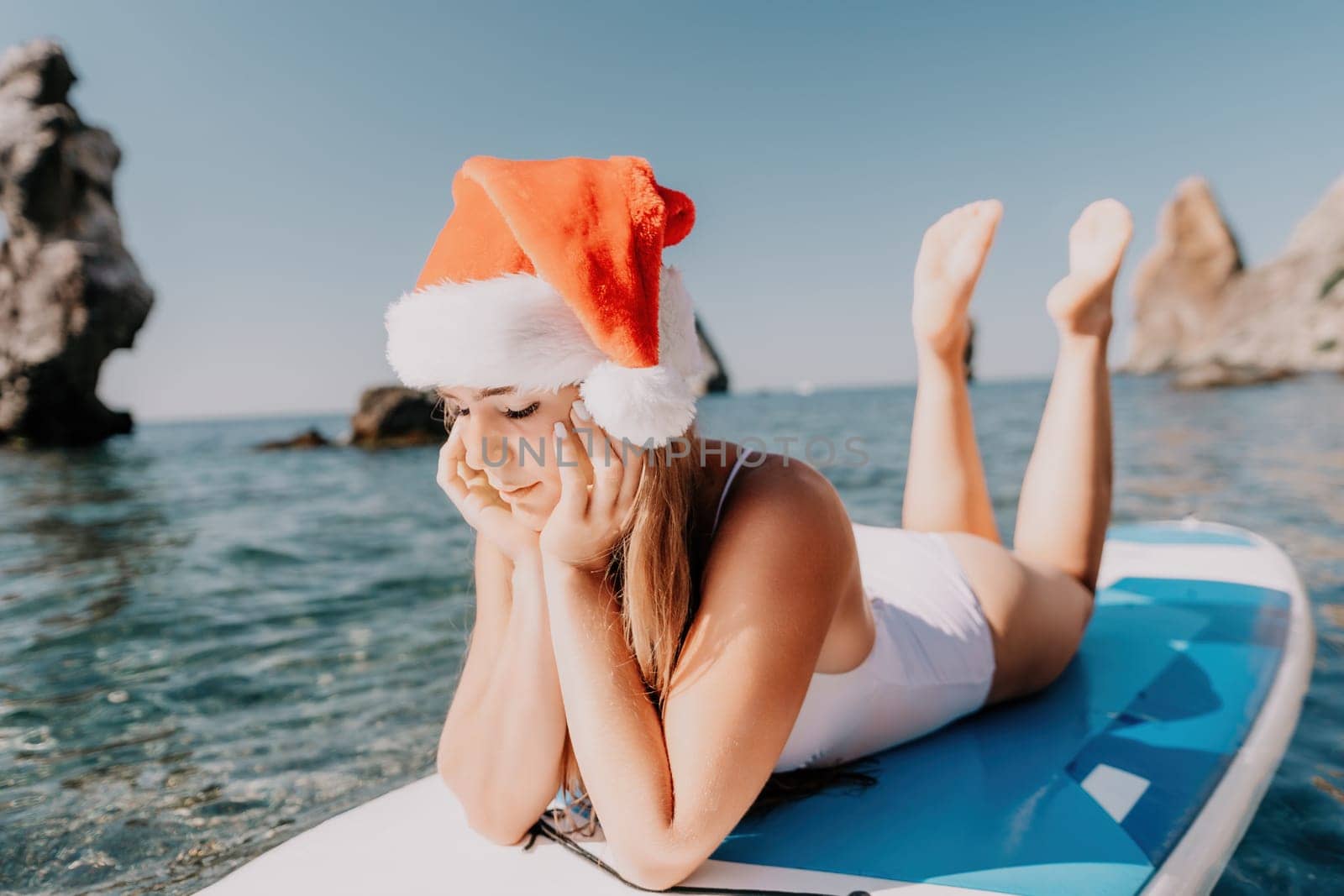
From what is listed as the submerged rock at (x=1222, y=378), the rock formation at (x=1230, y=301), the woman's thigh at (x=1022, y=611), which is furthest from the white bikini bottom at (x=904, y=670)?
the rock formation at (x=1230, y=301)

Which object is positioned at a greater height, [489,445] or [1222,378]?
[489,445]

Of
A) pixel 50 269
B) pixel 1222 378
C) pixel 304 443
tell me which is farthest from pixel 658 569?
pixel 1222 378

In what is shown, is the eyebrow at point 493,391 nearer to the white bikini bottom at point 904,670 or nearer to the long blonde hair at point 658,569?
the long blonde hair at point 658,569

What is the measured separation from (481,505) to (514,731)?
46cm

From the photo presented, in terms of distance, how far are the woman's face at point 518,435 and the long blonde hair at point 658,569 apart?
175 millimetres

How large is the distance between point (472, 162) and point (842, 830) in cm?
158

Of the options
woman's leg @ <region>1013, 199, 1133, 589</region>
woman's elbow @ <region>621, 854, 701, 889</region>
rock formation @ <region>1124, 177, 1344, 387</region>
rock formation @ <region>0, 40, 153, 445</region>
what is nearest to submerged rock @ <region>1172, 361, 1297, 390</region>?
rock formation @ <region>1124, 177, 1344, 387</region>

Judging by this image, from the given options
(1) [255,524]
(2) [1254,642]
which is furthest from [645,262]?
(1) [255,524]

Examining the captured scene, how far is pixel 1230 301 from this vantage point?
75.0m

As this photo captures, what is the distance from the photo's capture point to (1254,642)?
271cm

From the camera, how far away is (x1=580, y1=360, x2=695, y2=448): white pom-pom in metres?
1.24

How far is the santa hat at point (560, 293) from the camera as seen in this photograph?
4.09 feet

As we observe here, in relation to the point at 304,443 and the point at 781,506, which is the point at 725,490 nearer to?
the point at 781,506

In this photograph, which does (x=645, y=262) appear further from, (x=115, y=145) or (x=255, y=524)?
(x=115, y=145)
